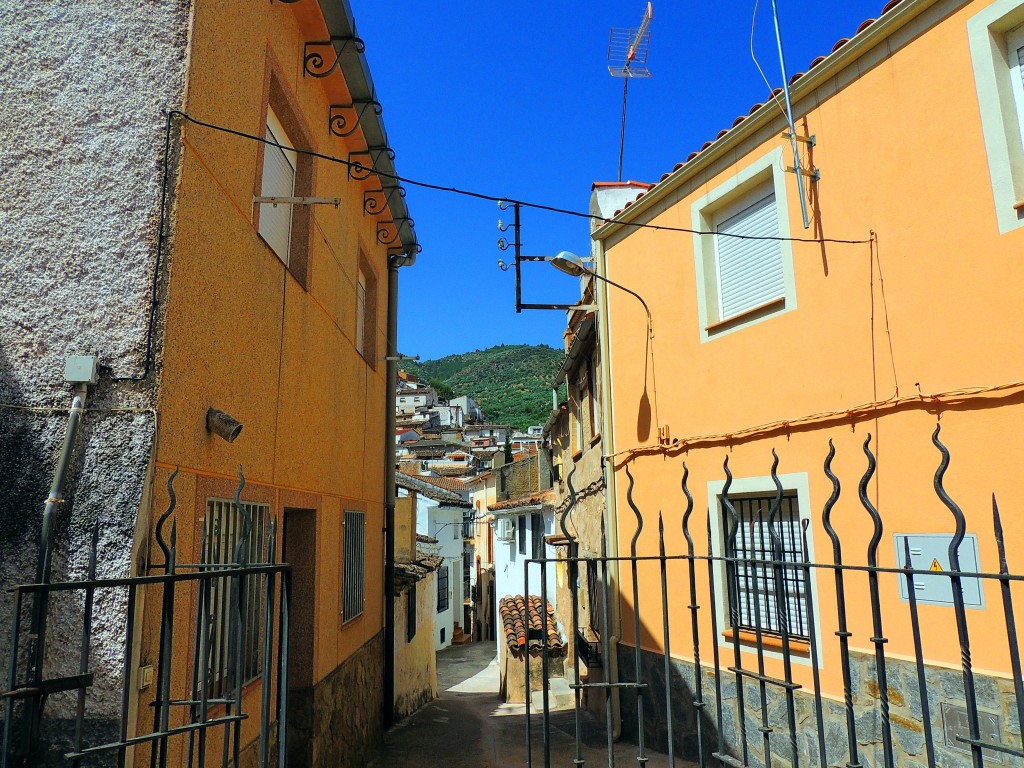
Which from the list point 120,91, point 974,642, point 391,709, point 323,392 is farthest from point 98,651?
point 391,709

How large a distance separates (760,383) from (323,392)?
14.1 feet

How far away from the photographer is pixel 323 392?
733 centimetres

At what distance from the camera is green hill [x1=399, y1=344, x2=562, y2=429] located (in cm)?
9575

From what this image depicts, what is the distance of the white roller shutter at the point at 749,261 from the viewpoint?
7324mm

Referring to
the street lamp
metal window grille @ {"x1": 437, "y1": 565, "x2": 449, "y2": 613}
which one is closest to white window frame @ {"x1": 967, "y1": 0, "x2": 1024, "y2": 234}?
the street lamp

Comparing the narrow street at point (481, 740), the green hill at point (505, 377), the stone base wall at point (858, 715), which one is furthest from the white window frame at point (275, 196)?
the green hill at point (505, 377)

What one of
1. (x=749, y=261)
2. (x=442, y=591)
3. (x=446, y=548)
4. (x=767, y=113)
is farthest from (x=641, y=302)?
(x=446, y=548)

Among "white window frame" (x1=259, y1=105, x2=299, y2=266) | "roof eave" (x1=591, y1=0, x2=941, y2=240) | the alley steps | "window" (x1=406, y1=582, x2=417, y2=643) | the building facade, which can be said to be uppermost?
"roof eave" (x1=591, y1=0, x2=941, y2=240)

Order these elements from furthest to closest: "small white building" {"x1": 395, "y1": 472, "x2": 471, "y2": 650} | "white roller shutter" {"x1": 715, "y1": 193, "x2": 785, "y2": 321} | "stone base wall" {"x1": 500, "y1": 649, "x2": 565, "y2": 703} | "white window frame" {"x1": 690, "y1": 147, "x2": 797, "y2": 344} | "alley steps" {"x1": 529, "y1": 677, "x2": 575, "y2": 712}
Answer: "small white building" {"x1": 395, "y1": 472, "x2": 471, "y2": 650} < "stone base wall" {"x1": 500, "y1": 649, "x2": 565, "y2": 703} < "alley steps" {"x1": 529, "y1": 677, "x2": 575, "y2": 712} < "white roller shutter" {"x1": 715, "y1": 193, "x2": 785, "y2": 321} < "white window frame" {"x1": 690, "y1": 147, "x2": 797, "y2": 344}

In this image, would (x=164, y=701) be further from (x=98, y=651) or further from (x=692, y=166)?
(x=692, y=166)

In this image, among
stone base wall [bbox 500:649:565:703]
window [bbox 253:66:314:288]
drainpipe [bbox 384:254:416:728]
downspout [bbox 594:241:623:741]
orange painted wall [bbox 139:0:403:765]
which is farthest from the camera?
stone base wall [bbox 500:649:565:703]

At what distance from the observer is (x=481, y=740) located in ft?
33.3

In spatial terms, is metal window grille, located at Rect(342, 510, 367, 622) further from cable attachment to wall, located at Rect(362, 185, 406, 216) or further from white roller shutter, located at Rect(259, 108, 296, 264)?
cable attachment to wall, located at Rect(362, 185, 406, 216)

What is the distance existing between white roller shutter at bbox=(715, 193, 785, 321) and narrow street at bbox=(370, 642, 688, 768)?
15.6 ft
